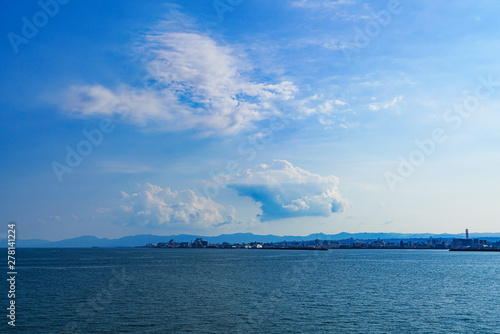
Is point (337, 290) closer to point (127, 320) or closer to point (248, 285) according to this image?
point (248, 285)

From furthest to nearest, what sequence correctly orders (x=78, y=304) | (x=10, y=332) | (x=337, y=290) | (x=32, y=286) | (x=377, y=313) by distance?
(x=32, y=286) < (x=337, y=290) < (x=78, y=304) < (x=377, y=313) < (x=10, y=332)

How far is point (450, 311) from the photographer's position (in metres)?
50.9

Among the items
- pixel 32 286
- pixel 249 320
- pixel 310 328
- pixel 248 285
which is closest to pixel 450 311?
pixel 310 328

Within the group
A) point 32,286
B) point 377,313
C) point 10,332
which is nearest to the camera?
point 10,332

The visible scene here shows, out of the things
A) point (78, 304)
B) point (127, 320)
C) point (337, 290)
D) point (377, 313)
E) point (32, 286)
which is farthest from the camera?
point (32, 286)

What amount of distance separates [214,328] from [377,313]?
21668mm

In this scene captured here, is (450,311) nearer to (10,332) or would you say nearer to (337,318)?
(337,318)

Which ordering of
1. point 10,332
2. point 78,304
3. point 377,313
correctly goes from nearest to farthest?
point 10,332, point 377,313, point 78,304

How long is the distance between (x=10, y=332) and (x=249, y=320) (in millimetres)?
25325

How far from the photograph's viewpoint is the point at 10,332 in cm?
3938

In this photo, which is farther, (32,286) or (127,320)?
(32,286)

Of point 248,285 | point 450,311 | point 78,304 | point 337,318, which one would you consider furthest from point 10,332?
point 450,311

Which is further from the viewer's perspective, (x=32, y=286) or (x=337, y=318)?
(x=32, y=286)

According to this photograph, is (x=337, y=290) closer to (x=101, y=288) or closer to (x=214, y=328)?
(x=214, y=328)
